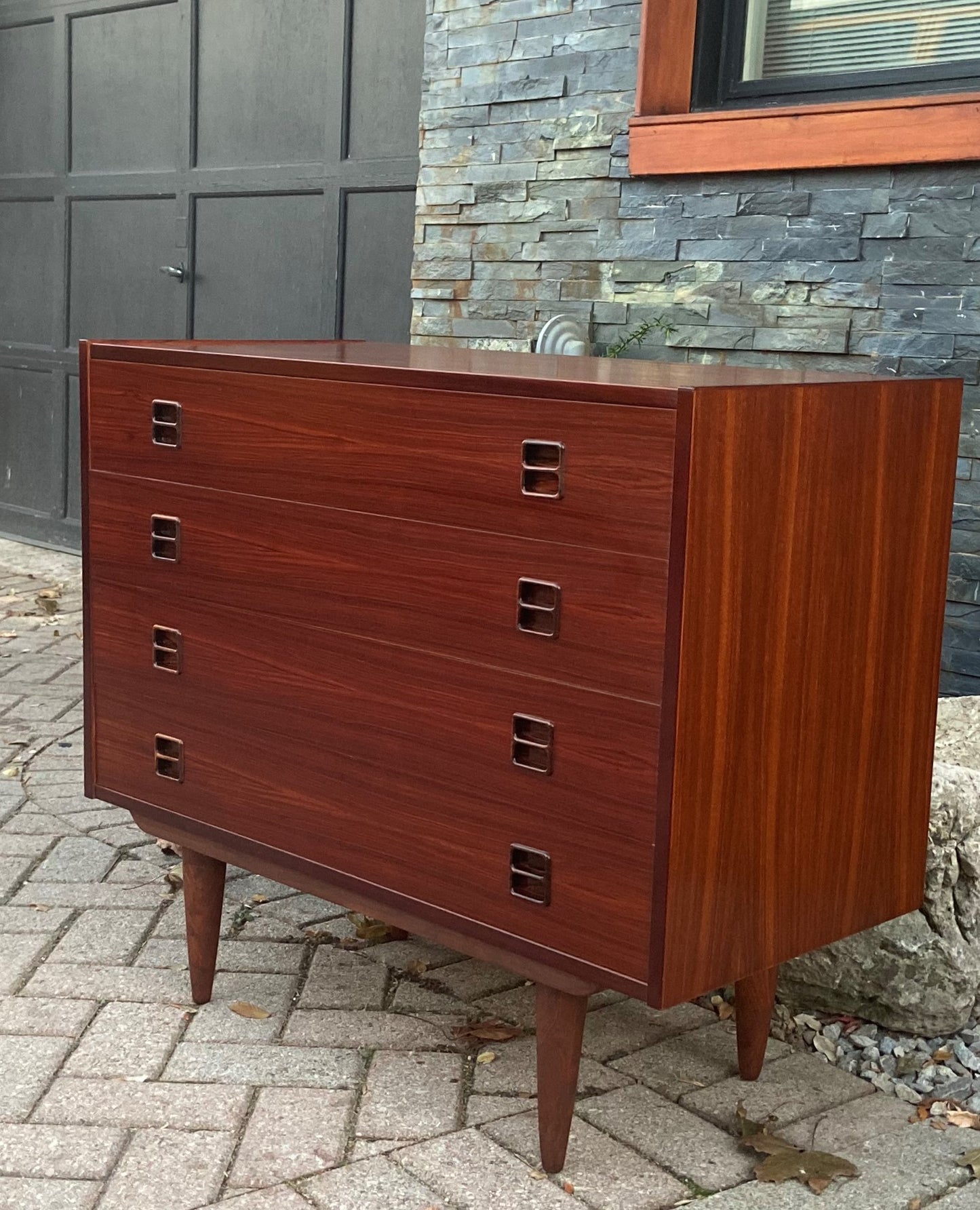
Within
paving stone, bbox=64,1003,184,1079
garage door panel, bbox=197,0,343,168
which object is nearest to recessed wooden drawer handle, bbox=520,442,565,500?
paving stone, bbox=64,1003,184,1079

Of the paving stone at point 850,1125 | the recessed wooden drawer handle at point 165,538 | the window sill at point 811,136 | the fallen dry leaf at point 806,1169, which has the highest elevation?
the window sill at point 811,136

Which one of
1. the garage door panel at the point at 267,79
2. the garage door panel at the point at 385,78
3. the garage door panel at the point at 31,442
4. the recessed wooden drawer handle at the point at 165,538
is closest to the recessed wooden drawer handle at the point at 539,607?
the recessed wooden drawer handle at the point at 165,538

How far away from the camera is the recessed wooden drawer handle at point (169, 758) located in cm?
286

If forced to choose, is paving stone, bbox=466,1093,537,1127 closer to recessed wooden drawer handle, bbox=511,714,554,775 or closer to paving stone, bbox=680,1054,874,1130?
paving stone, bbox=680,1054,874,1130

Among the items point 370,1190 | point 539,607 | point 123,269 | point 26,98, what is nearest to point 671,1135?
point 370,1190

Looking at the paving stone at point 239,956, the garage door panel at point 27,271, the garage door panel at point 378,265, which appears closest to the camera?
the paving stone at point 239,956

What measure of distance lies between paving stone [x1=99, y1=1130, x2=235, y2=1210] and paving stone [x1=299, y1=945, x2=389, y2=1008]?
0.54 metres

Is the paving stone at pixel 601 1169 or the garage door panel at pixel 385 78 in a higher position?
the garage door panel at pixel 385 78

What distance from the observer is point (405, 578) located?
7.91 ft

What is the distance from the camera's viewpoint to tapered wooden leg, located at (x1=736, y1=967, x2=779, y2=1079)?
8.83ft

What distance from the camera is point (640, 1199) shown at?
7.76 ft

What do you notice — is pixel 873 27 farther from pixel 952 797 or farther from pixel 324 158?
pixel 324 158

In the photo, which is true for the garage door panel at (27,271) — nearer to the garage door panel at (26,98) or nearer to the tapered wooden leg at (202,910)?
the garage door panel at (26,98)

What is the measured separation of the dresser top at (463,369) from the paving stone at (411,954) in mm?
1289
